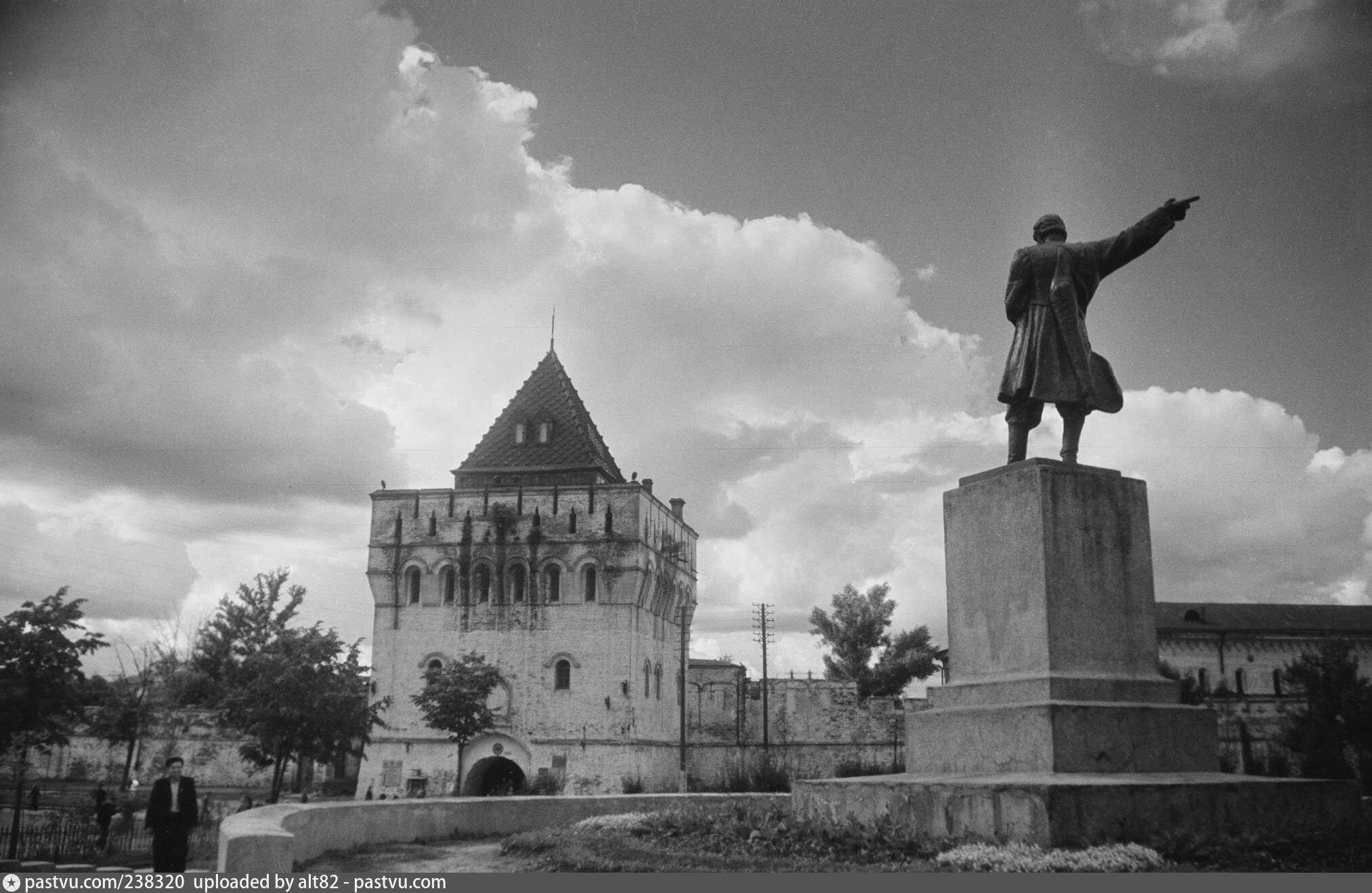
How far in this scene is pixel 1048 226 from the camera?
32.6 feet

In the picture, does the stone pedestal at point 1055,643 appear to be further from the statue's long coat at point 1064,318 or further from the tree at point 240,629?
the tree at point 240,629

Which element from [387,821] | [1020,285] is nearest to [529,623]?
[387,821]

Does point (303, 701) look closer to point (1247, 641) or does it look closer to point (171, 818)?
point (171, 818)

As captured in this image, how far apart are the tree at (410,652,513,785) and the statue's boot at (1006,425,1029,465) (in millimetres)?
30226

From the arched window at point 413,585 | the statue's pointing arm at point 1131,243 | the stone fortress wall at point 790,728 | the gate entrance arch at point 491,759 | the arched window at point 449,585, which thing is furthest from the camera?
the stone fortress wall at point 790,728

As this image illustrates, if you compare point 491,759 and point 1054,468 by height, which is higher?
point 1054,468

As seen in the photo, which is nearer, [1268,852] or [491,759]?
[1268,852]

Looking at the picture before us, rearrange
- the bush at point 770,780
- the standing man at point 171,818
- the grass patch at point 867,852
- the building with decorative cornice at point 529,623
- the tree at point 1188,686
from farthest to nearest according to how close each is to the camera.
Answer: the building with decorative cornice at point 529,623 < the bush at point 770,780 < the tree at point 1188,686 < the standing man at point 171,818 < the grass patch at point 867,852

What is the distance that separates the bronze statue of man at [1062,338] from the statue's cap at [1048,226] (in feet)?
0.13

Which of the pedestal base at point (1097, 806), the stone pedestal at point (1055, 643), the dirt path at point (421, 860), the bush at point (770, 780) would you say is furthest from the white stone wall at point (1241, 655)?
the dirt path at point (421, 860)

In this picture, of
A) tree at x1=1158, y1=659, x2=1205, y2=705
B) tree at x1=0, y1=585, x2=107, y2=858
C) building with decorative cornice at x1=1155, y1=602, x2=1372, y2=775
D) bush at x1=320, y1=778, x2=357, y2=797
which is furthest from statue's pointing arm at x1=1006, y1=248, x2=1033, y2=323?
building with decorative cornice at x1=1155, y1=602, x2=1372, y2=775

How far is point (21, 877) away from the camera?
7.45 meters

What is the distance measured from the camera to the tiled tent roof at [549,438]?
145 feet

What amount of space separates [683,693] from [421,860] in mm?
36765
